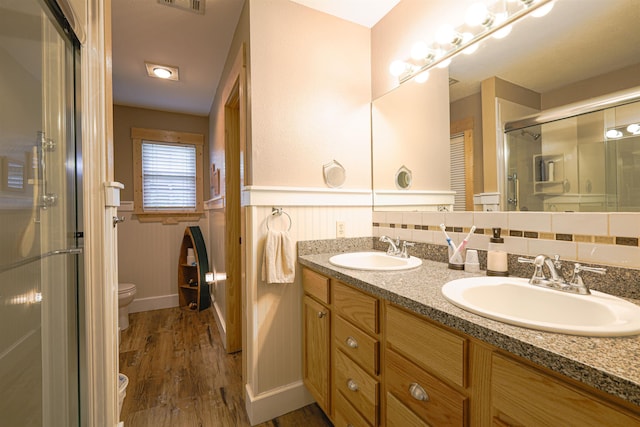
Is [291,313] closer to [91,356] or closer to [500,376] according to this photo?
[91,356]

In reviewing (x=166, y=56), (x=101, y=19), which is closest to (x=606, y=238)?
(x=101, y=19)

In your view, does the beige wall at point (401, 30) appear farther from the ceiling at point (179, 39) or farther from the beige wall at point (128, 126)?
the beige wall at point (128, 126)

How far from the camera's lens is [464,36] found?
1.36 m

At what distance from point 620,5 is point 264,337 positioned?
6.53 feet

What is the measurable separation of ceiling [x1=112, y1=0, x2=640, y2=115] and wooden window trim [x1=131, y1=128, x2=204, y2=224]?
0.30 m

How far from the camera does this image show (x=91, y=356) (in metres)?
1.12

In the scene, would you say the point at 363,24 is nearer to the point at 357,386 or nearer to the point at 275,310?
the point at 275,310

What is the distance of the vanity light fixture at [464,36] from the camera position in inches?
44.8

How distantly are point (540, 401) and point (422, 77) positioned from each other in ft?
5.10

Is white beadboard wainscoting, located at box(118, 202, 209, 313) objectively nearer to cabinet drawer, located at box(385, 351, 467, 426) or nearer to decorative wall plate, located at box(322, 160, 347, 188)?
decorative wall plate, located at box(322, 160, 347, 188)

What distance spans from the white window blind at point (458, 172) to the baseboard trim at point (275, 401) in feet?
4.51

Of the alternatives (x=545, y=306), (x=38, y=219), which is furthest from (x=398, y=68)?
(x=38, y=219)

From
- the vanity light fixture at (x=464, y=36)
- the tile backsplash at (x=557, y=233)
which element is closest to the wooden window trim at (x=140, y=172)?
the vanity light fixture at (x=464, y=36)

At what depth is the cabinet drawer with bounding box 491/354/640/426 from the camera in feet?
1.60
